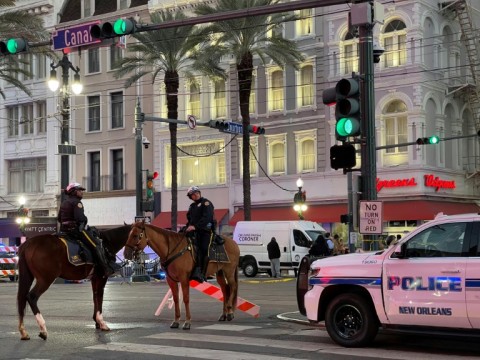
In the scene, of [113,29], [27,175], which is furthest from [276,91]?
[113,29]

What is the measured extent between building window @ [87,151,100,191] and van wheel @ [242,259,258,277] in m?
21.7

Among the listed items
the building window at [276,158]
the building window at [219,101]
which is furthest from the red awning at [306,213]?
the building window at [219,101]

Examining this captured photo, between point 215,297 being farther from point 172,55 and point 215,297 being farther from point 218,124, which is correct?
point 172,55

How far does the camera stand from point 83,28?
1481 centimetres

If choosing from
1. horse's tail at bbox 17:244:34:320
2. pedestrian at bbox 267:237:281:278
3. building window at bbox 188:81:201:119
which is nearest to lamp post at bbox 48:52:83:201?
pedestrian at bbox 267:237:281:278

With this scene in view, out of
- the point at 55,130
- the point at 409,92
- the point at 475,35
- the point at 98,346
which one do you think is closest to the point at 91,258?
the point at 98,346

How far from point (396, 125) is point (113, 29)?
3014 cm

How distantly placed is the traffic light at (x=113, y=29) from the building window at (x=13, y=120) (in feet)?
148

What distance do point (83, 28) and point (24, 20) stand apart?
75.2 ft

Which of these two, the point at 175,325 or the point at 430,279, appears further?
the point at 175,325

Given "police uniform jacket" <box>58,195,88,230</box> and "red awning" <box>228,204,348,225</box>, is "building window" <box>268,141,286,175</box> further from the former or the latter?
"police uniform jacket" <box>58,195,88,230</box>

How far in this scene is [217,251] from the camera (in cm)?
1467

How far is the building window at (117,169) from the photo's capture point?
53.2 metres

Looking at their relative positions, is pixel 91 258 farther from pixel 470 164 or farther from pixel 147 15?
pixel 147 15
